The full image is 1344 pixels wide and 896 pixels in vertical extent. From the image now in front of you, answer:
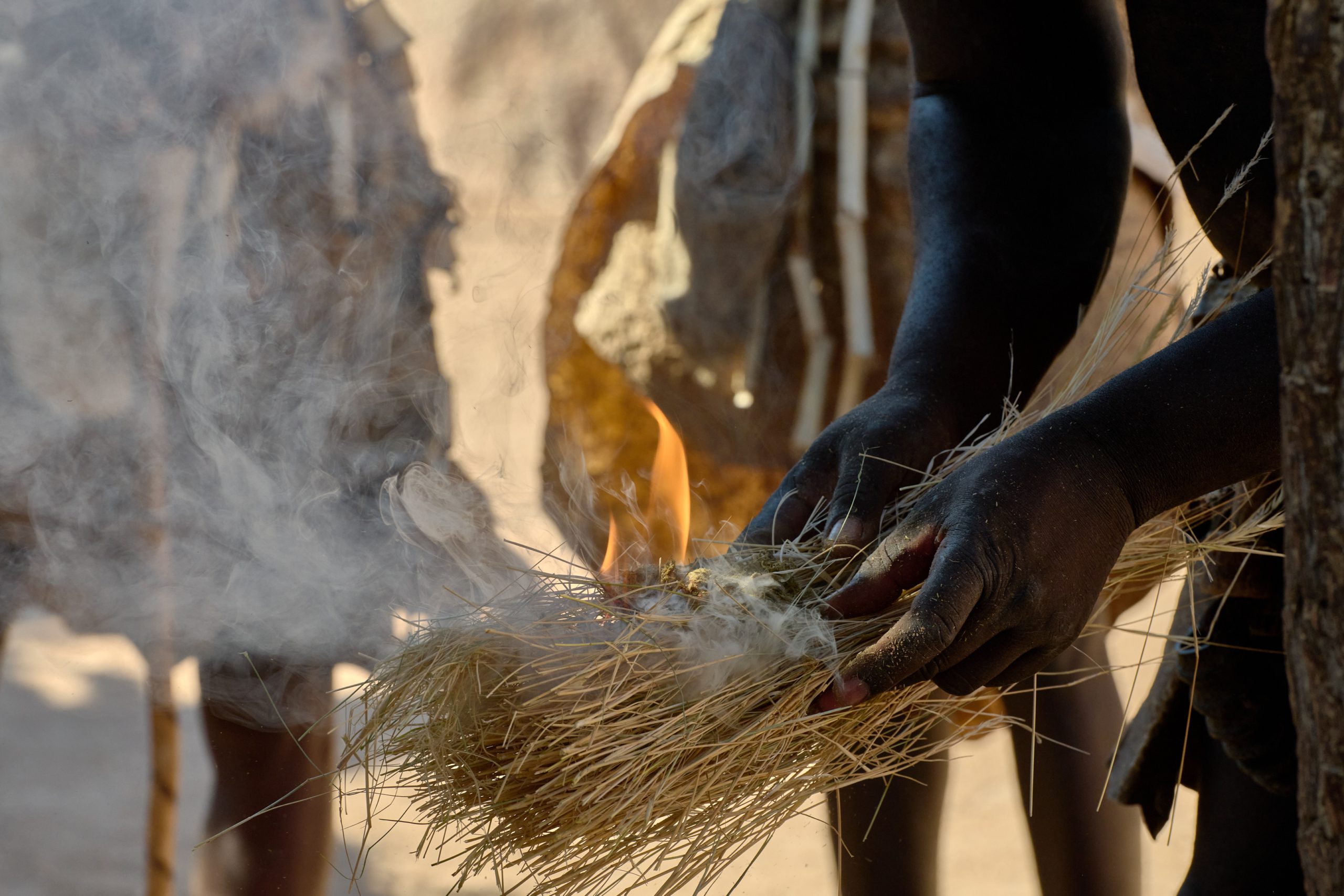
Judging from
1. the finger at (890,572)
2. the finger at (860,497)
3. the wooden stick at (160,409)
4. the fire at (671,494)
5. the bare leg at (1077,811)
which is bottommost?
the bare leg at (1077,811)

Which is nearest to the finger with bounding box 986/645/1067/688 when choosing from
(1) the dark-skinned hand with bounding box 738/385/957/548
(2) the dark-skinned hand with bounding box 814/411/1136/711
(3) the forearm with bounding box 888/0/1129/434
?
(2) the dark-skinned hand with bounding box 814/411/1136/711

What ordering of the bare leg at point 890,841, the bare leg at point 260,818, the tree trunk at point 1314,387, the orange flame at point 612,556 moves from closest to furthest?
the tree trunk at point 1314,387 → the orange flame at point 612,556 → the bare leg at point 890,841 → the bare leg at point 260,818

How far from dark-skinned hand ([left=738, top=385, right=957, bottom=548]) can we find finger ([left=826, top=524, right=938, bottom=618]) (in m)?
0.15

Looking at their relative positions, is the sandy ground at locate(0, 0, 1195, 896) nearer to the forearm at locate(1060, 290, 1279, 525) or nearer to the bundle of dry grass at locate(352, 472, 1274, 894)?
the bundle of dry grass at locate(352, 472, 1274, 894)

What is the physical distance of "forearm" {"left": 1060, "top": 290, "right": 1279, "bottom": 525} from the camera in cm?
96

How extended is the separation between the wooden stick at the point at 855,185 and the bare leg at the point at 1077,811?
139cm

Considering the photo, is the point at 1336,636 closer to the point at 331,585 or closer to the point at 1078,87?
the point at 1078,87

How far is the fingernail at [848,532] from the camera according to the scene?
1.16 m

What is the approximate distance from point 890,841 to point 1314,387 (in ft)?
5.09

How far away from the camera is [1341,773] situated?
59cm

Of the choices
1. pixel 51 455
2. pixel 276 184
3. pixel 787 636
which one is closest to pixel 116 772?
pixel 51 455

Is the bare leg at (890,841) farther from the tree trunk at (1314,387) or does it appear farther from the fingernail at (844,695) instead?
the tree trunk at (1314,387)

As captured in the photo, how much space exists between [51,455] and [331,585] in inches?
25.1

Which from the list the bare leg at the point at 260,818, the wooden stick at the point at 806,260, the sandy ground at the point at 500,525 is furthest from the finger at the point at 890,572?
the wooden stick at the point at 806,260
